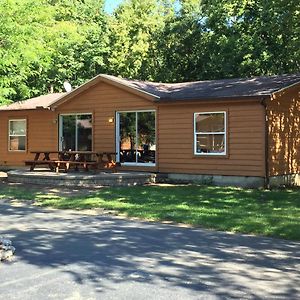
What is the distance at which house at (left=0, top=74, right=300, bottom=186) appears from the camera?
15625 mm

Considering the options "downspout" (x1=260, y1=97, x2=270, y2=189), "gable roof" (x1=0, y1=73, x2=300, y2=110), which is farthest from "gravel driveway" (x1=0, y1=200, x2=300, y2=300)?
"gable roof" (x1=0, y1=73, x2=300, y2=110)

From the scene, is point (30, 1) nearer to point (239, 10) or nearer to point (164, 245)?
point (164, 245)

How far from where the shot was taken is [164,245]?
7.42 m

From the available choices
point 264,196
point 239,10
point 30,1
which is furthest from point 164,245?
point 239,10

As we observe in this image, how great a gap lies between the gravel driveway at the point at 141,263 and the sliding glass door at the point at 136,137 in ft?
29.1

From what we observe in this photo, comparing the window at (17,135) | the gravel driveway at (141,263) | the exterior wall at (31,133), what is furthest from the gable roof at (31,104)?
the gravel driveway at (141,263)

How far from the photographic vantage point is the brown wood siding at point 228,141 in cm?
1552

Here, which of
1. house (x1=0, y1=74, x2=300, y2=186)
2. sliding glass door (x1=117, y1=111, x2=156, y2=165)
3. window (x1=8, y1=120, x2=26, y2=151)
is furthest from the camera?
window (x1=8, y1=120, x2=26, y2=151)

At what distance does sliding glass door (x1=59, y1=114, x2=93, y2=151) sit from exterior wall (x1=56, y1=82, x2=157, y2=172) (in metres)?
0.43

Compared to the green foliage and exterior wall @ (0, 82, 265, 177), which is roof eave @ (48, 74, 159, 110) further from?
the green foliage

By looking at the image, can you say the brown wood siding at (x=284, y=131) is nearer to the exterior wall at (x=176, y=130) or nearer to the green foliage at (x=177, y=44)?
the exterior wall at (x=176, y=130)

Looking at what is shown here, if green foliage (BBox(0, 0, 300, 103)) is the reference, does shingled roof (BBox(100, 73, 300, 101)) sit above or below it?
below

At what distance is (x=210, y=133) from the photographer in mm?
16484

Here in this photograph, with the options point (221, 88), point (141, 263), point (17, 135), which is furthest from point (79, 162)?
point (141, 263)
